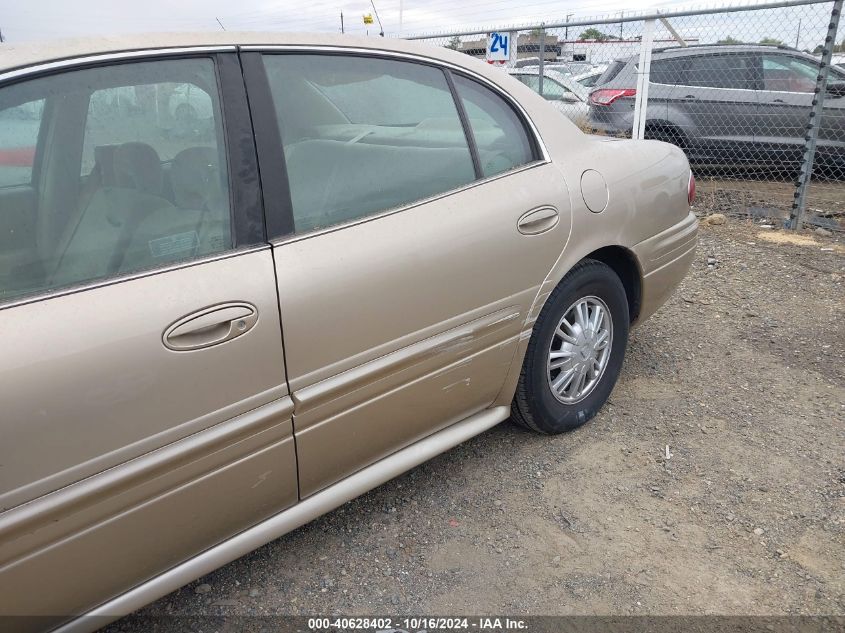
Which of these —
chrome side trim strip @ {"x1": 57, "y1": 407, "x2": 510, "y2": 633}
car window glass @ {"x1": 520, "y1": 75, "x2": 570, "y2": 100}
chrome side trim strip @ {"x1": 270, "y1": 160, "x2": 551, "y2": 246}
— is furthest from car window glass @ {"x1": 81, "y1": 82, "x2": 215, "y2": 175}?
car window glass @ {"x1": 520, "y1": 75, "x2": 570, "y2": 100}

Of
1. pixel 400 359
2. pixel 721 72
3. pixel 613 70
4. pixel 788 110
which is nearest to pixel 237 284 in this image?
pixel 400 359

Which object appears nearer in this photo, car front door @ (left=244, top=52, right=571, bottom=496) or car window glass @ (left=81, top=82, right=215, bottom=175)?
car window glass @ (left=81, top=82, right=215, bottom=175)

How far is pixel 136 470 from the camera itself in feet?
5.45

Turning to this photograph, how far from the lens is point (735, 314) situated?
14.0 ft

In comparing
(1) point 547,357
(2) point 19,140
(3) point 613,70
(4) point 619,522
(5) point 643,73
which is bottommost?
(4) point 619,522

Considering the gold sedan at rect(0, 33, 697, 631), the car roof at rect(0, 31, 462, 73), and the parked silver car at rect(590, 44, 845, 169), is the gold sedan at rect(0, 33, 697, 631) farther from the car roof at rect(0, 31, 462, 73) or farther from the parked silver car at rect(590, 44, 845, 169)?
the parked silver car at rect(590, 44, 845, 169)

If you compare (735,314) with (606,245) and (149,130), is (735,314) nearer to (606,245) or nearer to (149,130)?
(606,245)

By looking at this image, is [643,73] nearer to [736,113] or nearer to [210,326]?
[736,113]

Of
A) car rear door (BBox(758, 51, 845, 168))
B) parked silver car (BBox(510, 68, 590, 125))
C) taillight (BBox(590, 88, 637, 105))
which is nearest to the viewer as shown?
car rear door (BBox(758, 51, 845, 168))

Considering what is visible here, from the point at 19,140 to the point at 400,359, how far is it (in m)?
1.18

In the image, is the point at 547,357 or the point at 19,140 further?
the point at 547,357

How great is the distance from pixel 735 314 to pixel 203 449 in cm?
354

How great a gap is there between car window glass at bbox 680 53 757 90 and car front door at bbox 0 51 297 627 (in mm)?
7174

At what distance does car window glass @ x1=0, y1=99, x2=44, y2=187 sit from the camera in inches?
64.4
